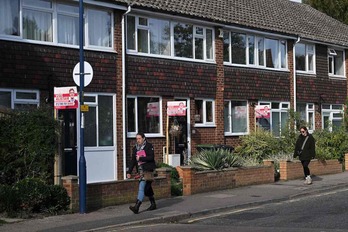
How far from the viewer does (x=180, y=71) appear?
73.6ft

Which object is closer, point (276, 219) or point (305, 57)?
point (276, 219)

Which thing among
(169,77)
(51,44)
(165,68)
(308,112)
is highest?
(51,44)

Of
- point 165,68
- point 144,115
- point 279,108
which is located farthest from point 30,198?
point 279,108

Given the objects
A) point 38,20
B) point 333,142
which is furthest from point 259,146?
point 38,20

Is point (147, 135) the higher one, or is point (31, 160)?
point (147, 135)

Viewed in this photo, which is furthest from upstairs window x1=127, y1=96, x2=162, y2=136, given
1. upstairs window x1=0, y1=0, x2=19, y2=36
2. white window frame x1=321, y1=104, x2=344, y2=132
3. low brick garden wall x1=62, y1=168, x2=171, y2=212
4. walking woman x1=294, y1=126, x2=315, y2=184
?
white window frame x1=321, y1=104, x2=344, y2=132

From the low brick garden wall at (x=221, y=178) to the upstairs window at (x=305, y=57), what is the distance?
402 inches

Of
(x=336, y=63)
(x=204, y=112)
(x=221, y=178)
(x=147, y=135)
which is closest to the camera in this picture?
(x=221, y=178)

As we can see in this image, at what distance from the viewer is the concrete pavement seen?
39.8 feet

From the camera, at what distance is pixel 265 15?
28.0 m

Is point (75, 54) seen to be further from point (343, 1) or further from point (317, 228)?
point (343, 1)

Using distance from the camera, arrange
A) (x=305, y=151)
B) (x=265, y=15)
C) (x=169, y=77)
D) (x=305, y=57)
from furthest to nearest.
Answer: (x=305, y=57) < (x=265, y=15) < (x=169, y=77) < (x=305, y=151)

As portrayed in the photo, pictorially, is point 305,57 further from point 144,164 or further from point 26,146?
point 26,146

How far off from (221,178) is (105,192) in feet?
14.6
